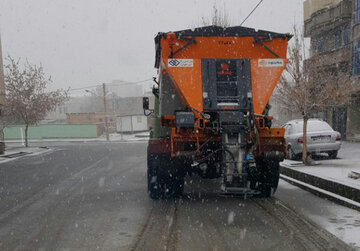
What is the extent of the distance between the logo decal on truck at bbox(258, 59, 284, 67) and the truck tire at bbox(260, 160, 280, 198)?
1.90m

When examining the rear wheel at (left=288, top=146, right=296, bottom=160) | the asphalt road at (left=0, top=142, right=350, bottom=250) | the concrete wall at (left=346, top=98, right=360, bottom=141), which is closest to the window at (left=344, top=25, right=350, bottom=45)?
the concrete wall at (left=346, top=98, right=360, bottom=141)

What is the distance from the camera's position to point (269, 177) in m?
7.12

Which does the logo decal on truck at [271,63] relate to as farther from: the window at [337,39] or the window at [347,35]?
the window at [337,39]

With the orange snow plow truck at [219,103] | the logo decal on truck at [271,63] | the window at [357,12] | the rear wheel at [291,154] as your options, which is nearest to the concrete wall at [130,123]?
the window at [357,12]

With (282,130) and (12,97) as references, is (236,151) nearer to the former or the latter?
(282,130)

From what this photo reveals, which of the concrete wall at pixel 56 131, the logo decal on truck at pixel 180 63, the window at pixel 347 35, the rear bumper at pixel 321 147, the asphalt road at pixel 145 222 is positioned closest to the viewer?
the asphalt road at pixel 145 222

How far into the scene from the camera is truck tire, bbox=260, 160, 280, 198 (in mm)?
7055

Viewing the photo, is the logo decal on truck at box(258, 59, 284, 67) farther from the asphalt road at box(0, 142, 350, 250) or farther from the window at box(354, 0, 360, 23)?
the window at box(354, 0, 360, 23)

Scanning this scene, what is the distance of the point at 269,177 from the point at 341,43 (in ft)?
61.4

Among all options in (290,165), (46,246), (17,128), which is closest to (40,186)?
(46,246)

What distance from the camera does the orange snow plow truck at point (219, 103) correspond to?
20.2ft

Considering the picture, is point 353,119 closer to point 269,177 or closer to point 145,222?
point 269,177

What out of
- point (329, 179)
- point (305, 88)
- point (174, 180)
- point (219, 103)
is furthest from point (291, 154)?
point (219, 103)

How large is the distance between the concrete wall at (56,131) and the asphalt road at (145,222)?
34.4 metres
